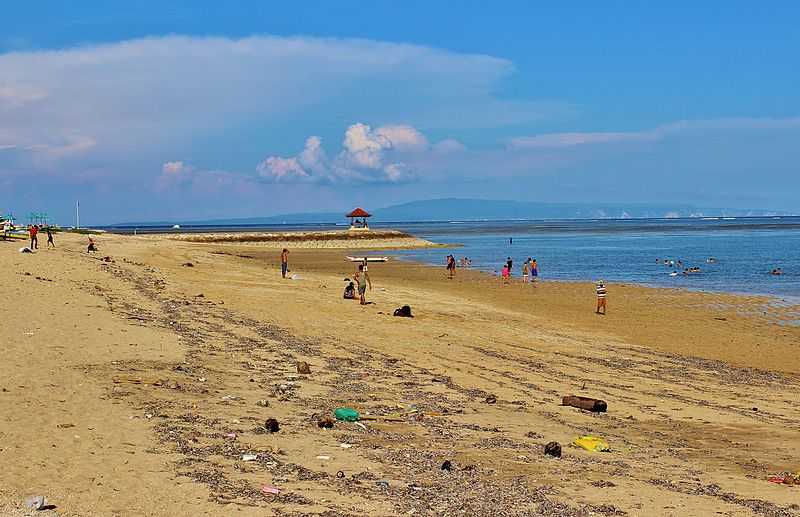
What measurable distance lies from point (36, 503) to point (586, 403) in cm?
890

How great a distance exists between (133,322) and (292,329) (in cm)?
396

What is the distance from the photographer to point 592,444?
11.0m

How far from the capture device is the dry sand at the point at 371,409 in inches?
331

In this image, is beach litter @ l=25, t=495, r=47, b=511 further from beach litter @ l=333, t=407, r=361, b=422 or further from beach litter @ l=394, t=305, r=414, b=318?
beach litter @ l=394, t=305, r=414, b=318

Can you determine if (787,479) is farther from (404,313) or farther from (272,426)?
(404,313)

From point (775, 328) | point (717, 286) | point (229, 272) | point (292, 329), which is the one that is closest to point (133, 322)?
point (292, 329)

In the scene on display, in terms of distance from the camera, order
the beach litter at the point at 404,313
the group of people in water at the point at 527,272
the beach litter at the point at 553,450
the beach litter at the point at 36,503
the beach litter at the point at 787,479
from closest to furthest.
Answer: the beach litter at the point at 36,503 < the beach litter at the point at 787,479 < the beach litter at the point at 553,450 < the beach litter at the point at 404,313 < the group of people in water at the point at 527,272

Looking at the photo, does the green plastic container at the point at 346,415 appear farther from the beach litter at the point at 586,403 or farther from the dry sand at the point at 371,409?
the beach litter at the point at 586,403

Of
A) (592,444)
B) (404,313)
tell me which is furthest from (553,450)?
(404,313)

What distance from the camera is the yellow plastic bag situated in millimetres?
10859

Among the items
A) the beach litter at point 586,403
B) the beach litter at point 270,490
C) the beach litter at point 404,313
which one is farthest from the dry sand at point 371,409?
the beach litter at point 404,313

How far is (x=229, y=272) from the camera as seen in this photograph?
141 feet

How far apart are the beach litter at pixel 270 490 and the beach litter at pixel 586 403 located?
676 cm

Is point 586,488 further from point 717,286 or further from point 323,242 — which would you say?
point 323,242
